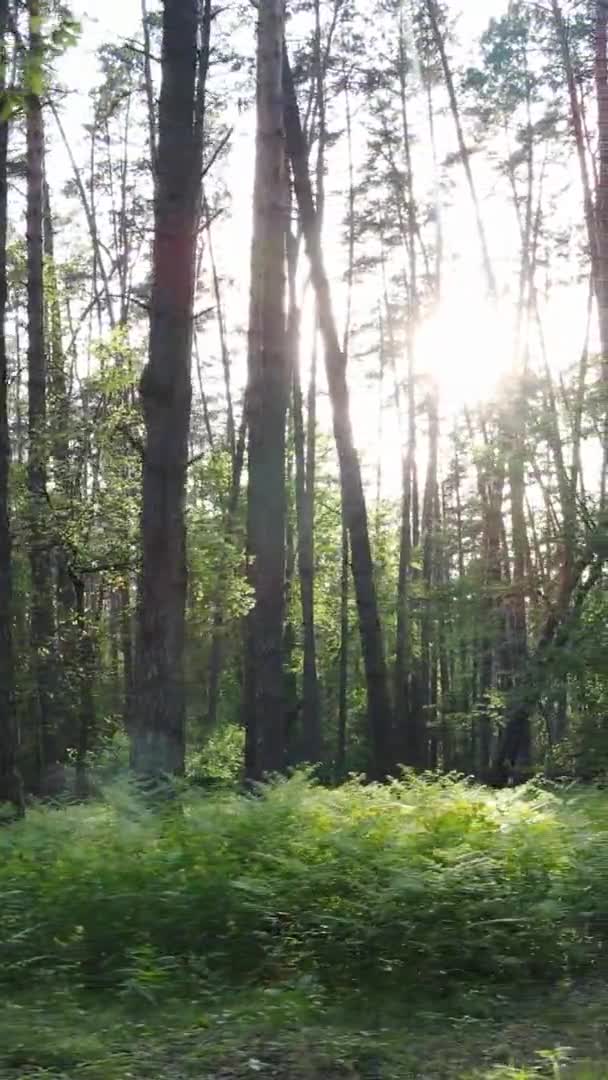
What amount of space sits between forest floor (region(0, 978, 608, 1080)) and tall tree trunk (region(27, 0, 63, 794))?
12.3 meters

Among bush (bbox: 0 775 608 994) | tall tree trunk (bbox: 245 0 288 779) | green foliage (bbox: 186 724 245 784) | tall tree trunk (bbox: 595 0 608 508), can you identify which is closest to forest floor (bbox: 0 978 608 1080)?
bush (bbox: 0 775 608 994)

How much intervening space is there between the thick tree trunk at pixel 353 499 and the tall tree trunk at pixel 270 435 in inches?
83.9

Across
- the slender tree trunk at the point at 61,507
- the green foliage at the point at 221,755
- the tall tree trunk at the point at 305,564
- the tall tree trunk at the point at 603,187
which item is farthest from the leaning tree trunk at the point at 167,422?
the tall tree trunk at the point at 305,564

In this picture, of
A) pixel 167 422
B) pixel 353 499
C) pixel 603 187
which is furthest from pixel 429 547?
pixel 167 422

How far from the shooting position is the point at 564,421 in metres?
17.2

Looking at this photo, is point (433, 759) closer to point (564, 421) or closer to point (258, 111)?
point (564, 421)

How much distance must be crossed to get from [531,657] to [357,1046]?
12.4m

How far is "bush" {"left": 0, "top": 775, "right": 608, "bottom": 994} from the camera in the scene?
5203 millimetres

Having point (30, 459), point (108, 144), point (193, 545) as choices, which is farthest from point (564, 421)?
point (108, 144)

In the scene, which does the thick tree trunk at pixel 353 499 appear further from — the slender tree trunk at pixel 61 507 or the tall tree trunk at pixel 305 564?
the tall tree trunk at pixel 305 564

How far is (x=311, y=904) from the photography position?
5.42 m

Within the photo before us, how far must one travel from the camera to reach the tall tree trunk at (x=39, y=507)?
16.6 meters

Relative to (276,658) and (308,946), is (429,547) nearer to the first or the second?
(276,658)

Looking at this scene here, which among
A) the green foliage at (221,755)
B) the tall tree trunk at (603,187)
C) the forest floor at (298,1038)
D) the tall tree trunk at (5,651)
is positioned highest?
the tall tree trunk at (603,187)
